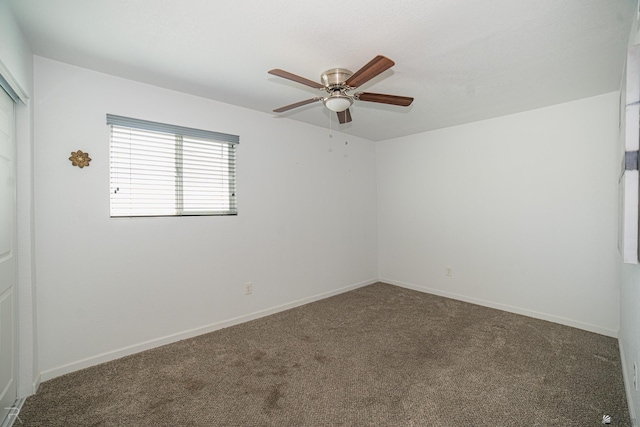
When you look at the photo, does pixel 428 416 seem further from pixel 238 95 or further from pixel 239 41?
pixel 238 95

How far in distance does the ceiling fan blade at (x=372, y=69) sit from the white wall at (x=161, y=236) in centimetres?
166

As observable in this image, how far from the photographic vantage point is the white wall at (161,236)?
2199 mm

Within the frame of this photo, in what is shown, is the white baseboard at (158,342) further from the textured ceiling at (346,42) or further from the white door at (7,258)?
the textured ceiling at (346,42)

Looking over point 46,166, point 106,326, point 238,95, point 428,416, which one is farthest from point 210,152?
point 428,416

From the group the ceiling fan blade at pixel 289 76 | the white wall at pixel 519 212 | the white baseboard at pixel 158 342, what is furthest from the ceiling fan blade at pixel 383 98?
the white baseboard at pixel 158 342

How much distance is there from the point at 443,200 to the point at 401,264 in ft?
3.85

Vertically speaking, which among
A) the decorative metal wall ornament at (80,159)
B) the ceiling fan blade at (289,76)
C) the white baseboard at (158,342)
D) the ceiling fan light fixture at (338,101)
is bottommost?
the white baseboard at (158,342)

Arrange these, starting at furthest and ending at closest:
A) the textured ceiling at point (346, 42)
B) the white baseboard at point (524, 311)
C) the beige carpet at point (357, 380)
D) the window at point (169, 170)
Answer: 1. the white baseboard at point (524, 311)
2. the window at point (169, 170)
3. the beige carpet at point (357, 380)
4. the textured ceiling at point (346, 42)

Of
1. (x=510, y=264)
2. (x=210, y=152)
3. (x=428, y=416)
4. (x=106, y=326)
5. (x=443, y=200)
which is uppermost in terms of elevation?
(x=210, y=152)

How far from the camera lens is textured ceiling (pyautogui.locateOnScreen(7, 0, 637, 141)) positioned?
5.35ft

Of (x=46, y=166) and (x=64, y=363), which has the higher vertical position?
(x=46, y=166)

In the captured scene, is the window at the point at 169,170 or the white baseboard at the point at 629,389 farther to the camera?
the window at the point at 169,170

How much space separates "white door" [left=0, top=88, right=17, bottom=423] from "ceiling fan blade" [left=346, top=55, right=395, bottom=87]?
207 cm

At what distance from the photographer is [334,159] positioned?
4.21 meters
